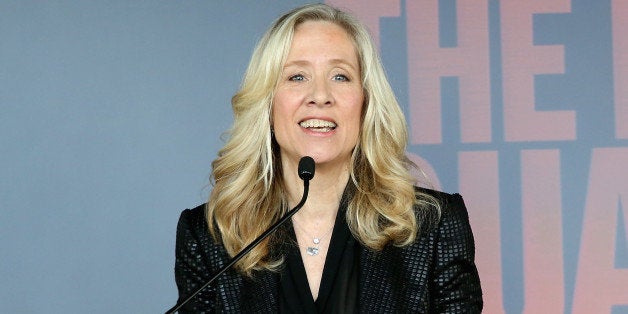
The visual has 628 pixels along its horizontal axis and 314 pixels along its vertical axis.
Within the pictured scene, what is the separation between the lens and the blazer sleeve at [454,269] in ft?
6.95

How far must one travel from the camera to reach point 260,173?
231 cm

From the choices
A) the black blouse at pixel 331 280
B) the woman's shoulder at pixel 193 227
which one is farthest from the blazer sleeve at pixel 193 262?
the black blouse at pixel 331 280

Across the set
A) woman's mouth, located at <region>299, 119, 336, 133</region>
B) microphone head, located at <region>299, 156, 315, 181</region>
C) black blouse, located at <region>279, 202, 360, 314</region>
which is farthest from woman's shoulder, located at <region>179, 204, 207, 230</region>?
microphone head, located at <region>299, 156, 315, 181</region>

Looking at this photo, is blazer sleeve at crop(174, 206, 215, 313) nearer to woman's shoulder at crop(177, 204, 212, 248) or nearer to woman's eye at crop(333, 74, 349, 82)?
woman's shoulder at crop(177, 204, 212, 248)

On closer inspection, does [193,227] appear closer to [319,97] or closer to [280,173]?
[280,173]

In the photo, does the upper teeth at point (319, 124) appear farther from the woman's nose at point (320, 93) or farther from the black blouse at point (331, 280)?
the black blouse at point (331, 280)

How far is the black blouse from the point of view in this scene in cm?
212

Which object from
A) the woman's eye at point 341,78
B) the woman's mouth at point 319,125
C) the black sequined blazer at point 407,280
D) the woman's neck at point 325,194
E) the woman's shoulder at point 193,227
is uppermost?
the woman's eye at point 341,78

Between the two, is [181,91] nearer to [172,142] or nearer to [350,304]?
[172,142]

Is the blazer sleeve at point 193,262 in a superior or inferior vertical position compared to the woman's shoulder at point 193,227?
inferior

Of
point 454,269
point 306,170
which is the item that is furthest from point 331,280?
point 306,170

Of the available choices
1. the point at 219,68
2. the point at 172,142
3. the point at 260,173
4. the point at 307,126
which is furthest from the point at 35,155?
the point at 307,126

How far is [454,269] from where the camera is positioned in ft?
7.04

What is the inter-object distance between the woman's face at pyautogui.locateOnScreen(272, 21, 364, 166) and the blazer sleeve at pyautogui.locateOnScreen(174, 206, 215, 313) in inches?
9.9
